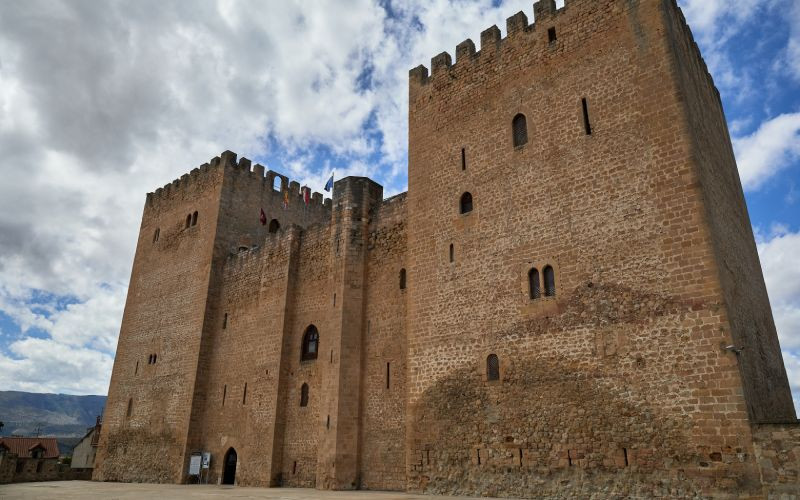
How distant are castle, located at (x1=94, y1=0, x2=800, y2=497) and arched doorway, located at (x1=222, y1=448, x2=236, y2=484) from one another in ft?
0.25

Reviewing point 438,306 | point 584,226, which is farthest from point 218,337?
point 584,226

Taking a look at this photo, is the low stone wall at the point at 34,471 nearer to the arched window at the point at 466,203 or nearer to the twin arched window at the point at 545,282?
the arched window at the point at 466,203

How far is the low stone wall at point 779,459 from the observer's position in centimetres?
816

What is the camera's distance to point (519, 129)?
13.9m

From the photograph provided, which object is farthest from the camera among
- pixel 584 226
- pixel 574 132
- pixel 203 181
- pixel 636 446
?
pixel 203 181

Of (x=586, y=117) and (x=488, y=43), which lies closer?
(x=586, y=117)

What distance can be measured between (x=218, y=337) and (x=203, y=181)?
7.63 meters

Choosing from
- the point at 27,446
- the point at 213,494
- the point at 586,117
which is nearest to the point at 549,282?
the point at 586,117

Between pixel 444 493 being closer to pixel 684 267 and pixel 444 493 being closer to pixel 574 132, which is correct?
pixel 684 267

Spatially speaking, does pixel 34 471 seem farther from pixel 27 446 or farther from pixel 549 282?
pixel 549 282

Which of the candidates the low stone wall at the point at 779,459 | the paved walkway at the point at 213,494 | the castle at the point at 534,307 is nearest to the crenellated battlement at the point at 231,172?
the castle at the point at 534,307

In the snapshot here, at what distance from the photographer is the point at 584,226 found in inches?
464

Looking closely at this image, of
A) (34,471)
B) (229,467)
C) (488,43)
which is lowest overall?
(34,471)

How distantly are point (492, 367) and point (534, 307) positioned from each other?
5.57 ft
